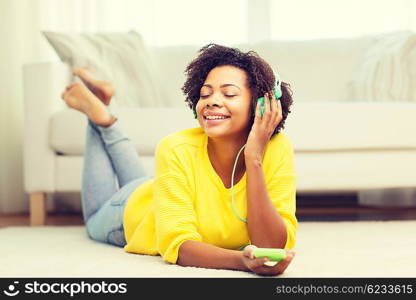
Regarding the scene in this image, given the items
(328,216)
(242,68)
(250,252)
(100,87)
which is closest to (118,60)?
(100,87)

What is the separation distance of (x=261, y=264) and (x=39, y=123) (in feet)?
5.05

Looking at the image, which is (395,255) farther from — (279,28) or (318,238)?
(279,28)

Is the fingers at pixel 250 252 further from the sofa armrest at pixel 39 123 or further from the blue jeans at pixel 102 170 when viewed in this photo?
the sofa armrest at pixel 39 123

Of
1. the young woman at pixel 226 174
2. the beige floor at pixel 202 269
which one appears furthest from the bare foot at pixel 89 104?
the young woman at pixel 226 174

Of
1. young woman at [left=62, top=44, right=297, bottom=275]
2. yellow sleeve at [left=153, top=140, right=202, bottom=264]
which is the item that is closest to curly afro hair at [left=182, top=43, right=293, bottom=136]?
young woman at [left=62, top=44, right=297, bottom=275]

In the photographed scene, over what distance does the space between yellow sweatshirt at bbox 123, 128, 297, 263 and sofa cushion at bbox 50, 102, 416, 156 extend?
1014 mm

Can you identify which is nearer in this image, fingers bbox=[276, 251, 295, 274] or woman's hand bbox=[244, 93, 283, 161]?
fingers bbox=[276, 251, 295, 274]

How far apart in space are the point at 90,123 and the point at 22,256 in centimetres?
48

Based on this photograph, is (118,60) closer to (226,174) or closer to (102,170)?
(102,170)

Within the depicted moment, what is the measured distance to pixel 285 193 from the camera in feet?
3.95

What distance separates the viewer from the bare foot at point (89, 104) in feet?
5.70

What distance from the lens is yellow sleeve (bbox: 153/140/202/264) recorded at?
3.84 feet

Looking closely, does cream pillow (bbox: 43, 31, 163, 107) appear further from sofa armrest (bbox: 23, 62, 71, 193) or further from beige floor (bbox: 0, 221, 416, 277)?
beige floor (bbox: 0, 221, 416, 277)

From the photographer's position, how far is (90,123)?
178cm
